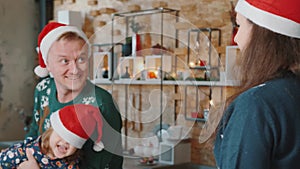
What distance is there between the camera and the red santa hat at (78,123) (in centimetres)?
155

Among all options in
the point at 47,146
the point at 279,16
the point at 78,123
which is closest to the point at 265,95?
the point at 279,16

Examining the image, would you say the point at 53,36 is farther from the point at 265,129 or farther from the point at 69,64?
the point at 265,129

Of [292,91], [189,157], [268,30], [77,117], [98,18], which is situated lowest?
[189,157]

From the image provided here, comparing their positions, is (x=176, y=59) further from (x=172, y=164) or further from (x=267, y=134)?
(x=172, y=164)

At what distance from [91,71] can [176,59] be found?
0.37m

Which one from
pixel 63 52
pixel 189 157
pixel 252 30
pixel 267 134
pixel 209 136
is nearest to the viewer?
pixel 267 134

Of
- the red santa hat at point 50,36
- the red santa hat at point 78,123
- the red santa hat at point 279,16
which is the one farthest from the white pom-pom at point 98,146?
the red santa hat at point 279,16

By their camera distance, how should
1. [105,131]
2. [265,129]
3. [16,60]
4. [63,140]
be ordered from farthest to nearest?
[16,60] < [63,140] < [105,131] < [265,129]

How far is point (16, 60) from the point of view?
17.1 ft

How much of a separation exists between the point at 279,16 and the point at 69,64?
948mm

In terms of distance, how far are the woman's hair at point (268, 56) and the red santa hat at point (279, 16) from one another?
14 millimetres

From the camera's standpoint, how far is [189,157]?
3.91 m

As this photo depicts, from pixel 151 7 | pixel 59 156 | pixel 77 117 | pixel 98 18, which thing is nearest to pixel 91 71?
pixel 77 117

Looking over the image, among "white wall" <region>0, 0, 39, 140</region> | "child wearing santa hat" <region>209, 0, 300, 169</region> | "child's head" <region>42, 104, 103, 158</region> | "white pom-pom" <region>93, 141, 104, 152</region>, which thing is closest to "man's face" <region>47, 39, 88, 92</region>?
"child's head" <region>42, 104, 103, 158</region>
